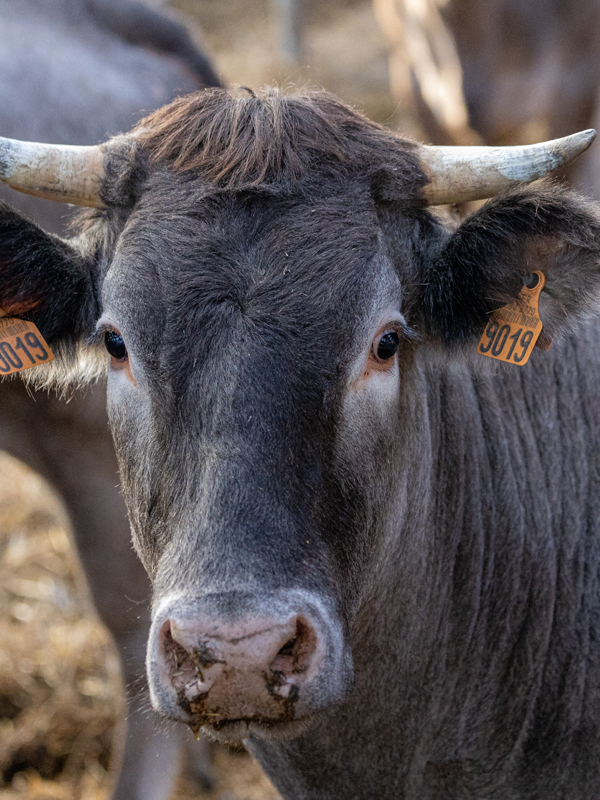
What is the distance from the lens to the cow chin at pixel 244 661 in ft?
7.45

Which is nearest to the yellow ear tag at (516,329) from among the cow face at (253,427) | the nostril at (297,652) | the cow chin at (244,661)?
the cow face at (253,427)

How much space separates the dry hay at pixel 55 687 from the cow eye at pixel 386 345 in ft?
8.81

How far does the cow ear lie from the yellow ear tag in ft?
4.93

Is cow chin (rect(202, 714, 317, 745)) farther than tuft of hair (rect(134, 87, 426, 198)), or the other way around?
tuft of hair (rect(134, 87, 426, 198))

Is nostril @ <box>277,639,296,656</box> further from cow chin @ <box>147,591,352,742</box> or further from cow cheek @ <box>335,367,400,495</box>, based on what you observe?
cow cheek @ <box>335,367,400,495</box>

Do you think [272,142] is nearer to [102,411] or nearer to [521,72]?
[102,411]

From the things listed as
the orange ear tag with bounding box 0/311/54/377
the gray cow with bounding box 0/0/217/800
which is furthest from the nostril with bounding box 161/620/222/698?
the gray cow with bounding box 0/0/217/800

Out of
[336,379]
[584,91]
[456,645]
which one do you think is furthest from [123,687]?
[584,91]

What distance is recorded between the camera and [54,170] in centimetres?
313

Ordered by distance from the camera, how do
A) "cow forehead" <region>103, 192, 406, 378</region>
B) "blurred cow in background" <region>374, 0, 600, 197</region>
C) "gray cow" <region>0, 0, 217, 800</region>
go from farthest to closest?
"blurred cow in background" <region>374, 0, 600, 197</region>
"gray cow" <region>0, 0, 217, 800</region>
"cow forehead" <region>103, 192, 406, 378</region>

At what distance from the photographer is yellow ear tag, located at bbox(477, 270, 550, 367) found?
2.96m

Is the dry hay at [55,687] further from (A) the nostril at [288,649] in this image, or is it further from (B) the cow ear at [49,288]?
(A) the nostril at [288,649]

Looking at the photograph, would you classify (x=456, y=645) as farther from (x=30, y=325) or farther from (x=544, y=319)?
(x=30, y=325)

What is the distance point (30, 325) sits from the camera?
10.7ft
